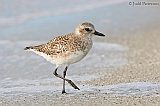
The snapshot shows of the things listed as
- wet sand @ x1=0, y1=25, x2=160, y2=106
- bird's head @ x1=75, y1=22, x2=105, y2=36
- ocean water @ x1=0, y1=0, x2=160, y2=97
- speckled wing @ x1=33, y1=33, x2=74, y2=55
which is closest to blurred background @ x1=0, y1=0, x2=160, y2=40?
ocean water @ x1=0, y1=0, x2=160, y2=97

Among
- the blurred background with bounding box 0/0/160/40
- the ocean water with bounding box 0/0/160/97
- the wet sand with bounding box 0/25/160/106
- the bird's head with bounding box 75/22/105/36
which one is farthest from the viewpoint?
the blurred background with bounding box 0/0/160/40

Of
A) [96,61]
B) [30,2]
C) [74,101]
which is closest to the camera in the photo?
[74,101]

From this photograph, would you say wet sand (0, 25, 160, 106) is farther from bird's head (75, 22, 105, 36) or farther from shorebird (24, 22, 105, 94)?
bird's head (75, 22, 105, 36)

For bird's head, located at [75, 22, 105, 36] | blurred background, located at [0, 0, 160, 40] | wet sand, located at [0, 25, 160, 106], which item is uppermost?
blurred background, located at [0, 0, 160, 40]

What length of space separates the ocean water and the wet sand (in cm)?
21

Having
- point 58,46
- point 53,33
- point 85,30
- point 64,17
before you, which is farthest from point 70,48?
point 64,17

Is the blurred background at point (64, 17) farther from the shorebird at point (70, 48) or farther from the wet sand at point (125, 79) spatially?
the shorebird at point (70, 48)

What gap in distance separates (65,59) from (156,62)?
2262mm

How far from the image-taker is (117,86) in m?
7.38

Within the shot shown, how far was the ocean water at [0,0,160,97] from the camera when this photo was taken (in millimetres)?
7936

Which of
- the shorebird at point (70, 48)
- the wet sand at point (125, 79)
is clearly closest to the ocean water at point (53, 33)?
the wet sand at point (125, 79)

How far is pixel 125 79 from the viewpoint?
7793 millimetres

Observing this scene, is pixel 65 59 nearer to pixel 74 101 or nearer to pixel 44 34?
pixel 74 101

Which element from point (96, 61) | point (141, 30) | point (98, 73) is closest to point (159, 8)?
point (141, 30)
